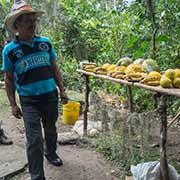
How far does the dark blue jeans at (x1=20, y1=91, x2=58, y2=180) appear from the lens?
3217 millimetres

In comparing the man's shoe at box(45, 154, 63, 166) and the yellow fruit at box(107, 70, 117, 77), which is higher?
the yellow fruit at box(107, 70, 117, 77)

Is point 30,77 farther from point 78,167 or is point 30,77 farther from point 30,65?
point 78,167

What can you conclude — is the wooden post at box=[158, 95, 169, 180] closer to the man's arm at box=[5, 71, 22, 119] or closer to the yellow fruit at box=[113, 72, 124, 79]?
the yellow fruit at box=[113, 72, 124, 79]

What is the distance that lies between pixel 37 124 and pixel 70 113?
2522mm

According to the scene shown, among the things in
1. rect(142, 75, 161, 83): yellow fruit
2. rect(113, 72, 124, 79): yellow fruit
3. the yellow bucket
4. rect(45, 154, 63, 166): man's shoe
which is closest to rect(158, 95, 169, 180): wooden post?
rect(142, 75, 161, 83): yellow fruit

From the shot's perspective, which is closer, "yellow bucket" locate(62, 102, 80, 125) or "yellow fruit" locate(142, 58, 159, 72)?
"yellow fruit" locate(142, 58, 159, 72)

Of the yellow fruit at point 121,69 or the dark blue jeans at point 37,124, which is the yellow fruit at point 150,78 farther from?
the dark blue jeans at point 37,124

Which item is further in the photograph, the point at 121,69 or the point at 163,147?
the point at 121,69

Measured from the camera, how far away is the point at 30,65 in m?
3.31

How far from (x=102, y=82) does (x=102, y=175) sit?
4.15 meters

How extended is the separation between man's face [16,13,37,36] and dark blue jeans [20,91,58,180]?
2.07 ft

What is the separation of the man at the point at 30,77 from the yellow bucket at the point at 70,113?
2.17m

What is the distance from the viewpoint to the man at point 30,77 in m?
3.22

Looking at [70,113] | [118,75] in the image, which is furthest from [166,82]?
[70,113]
